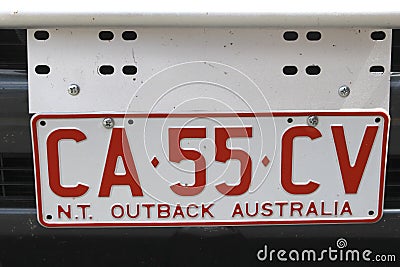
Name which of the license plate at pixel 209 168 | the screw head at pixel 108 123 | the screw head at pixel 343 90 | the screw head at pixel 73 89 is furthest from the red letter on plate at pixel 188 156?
the screw head at pixel 343 90

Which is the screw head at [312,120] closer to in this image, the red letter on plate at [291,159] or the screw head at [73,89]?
the red letter on plate at [291,159]

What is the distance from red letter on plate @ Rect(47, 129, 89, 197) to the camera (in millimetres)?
1627

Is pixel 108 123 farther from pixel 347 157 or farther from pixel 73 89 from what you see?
pixel 347 157

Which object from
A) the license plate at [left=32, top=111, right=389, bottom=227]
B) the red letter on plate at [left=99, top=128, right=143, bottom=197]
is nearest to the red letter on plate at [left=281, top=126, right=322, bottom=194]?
the license plate at [left=32, top=111, right=389, bottom=227]

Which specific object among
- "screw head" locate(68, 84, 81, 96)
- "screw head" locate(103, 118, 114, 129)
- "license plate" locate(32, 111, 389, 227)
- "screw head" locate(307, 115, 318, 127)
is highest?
"screw head" locate(68, 84, 81, 96)

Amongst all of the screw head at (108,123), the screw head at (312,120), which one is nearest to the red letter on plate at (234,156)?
the screw head at (312,120)

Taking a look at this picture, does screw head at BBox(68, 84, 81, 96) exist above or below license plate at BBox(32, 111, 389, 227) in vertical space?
above

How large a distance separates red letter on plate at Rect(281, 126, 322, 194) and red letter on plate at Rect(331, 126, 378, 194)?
52 mm

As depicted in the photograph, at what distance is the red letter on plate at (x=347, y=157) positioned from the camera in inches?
64.2

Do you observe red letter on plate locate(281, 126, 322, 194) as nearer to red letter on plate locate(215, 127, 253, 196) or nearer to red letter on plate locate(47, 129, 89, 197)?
red letter on plate locate(215, 127, 253, 196)

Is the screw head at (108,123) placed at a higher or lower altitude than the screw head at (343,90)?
lower

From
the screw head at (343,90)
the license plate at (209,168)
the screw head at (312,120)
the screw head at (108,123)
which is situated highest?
the screw head at (343,90)

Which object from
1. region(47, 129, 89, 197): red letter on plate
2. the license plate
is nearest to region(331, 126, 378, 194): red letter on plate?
the license plate
